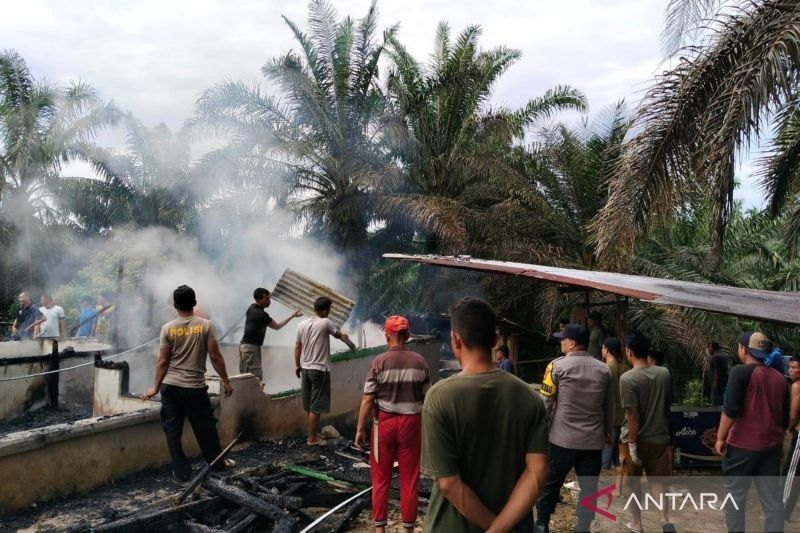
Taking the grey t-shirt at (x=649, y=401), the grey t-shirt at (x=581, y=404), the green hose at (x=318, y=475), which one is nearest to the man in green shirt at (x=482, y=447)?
the grey t-shirt at (x=581, y=404)

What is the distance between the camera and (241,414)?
7.28 m

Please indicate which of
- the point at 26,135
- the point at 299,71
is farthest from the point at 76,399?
the point at 26,135

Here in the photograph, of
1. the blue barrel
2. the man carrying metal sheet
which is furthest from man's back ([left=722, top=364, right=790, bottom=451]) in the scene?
the man carrying metal sheet

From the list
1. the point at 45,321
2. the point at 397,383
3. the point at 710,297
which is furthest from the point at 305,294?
the point at 45,321

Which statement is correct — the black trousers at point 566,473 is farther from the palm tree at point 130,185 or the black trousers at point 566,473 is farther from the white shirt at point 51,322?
the palm tree at point 130,185

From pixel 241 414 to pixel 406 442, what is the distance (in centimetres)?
325

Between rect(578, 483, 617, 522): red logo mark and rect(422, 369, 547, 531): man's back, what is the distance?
274 centimetres

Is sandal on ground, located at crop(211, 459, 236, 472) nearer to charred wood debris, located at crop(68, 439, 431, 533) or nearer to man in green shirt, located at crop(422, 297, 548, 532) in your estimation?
charred wood debris, located at crop(68, 439, 431, 533)

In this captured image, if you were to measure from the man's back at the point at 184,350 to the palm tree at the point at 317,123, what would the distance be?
9479 mm

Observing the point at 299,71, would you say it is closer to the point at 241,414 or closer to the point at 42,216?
the point at 241,414

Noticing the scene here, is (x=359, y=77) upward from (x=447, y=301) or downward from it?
upward

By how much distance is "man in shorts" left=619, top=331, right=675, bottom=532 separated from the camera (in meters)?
5.20

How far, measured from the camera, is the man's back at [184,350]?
5445 millimetres

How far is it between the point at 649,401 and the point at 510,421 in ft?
11.3
